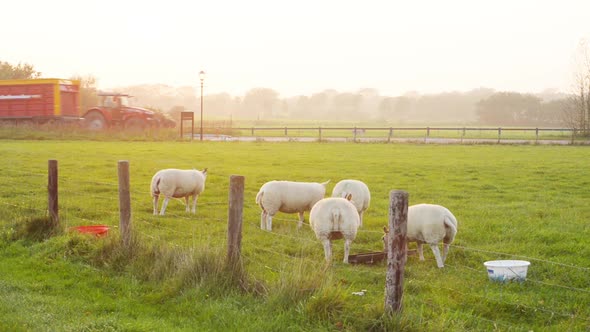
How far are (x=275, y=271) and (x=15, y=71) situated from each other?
72893 millimetres

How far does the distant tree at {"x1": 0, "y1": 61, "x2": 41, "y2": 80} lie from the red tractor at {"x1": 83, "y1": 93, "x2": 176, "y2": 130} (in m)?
29.5

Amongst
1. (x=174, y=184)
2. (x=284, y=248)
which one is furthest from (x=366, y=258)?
(x=174, y=184)

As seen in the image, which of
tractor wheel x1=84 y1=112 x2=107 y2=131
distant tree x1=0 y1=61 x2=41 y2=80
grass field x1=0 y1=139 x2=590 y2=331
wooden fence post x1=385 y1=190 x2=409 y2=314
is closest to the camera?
wooden fence post x1=385 y1=190 x2=409 y2=314

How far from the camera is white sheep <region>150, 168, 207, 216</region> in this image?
1369cm

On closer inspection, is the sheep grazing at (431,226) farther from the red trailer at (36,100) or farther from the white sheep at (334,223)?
the red trailer at (36,100)

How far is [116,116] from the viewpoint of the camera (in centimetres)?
4669

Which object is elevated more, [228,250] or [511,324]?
[228,250]

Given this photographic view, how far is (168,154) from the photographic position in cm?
2906

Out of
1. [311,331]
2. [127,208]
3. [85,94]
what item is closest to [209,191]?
[127,208]

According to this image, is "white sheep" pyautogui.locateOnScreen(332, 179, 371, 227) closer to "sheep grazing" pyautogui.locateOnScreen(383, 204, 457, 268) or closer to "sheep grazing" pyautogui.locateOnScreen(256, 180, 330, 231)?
"sheep grazing" pyautogui.locateOnScreen(256, 180, 330, 231)

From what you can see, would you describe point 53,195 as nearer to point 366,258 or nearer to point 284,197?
point 284,197

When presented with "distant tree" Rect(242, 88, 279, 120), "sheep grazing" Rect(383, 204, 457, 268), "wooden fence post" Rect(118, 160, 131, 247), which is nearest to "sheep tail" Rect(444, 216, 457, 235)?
"sheep grazing" Rect(383, 204, 457, 268)

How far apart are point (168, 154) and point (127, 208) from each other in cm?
2029

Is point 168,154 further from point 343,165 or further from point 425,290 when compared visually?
point 425,290
